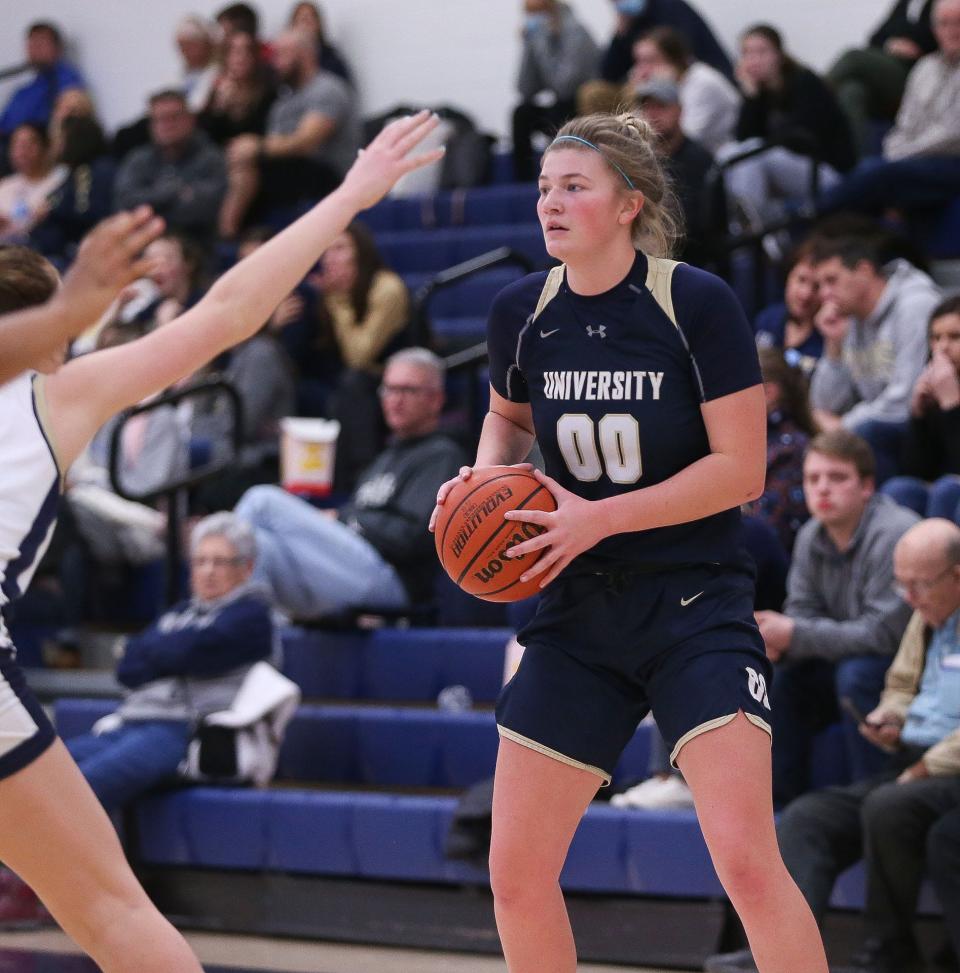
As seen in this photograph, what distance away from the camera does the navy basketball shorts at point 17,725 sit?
262 cm

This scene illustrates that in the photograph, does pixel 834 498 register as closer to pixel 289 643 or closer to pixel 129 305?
pixel 289 643

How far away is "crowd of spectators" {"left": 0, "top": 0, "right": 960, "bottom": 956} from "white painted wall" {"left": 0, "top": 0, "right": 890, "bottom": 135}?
0.33 metres

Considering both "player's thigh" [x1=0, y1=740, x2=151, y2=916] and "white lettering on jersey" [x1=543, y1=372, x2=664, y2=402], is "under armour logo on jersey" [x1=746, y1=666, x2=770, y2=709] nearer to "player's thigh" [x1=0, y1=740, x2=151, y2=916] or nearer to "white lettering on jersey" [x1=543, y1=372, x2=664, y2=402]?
"white lettering on jersey" [x1=543, y1=372, x2=664, y2=402]

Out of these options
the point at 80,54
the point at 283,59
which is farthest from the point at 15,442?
the point at 80,54

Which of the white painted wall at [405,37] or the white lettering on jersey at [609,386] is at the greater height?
the white painted wall at [405,37]

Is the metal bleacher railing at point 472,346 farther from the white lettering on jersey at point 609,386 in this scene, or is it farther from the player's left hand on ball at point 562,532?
the player's left hand on ball at point 562,532

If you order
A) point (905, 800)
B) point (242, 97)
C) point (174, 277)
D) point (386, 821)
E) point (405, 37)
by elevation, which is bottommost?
point (386, 821)

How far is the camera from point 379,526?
21.3 feet

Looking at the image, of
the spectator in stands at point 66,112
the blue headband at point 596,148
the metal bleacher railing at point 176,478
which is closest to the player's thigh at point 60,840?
the blue headband at point 596,148

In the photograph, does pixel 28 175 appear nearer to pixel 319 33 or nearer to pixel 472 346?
pixel 319 33

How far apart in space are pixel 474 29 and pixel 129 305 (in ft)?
13.3

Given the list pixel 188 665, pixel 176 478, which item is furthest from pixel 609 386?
pixel 176 478

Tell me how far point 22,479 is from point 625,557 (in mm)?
1063

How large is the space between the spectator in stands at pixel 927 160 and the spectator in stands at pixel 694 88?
4.10ft
